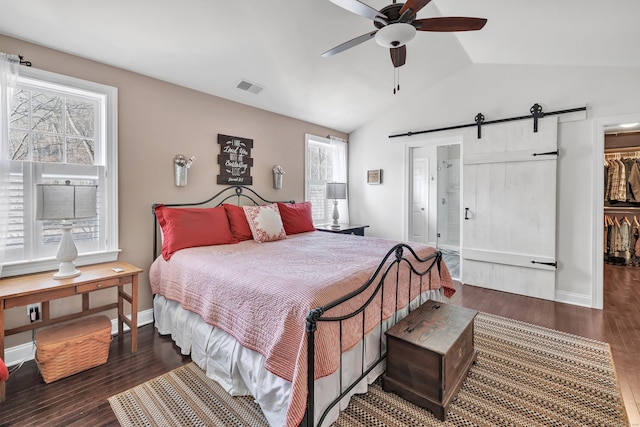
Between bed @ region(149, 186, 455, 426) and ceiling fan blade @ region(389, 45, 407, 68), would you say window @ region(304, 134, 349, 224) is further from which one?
ceiling fan blade @ region(389, 45, 407, 68)

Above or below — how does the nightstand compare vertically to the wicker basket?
above

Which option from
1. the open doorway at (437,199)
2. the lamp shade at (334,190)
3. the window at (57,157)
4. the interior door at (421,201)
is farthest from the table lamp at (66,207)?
the interior door at (421,201)

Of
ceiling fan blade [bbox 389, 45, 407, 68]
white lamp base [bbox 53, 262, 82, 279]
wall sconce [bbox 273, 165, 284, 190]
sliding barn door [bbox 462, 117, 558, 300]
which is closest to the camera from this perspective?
white lamp base [bbox 53, 262, 82, 279]

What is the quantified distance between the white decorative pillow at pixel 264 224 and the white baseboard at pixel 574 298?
11.2 feet

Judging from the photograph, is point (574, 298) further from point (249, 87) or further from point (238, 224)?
point (249, 87)

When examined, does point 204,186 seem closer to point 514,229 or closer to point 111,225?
point 111,225

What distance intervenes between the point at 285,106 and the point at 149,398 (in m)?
3.54

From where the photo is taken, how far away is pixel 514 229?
3.94 m

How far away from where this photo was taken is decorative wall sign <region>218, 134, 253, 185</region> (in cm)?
369

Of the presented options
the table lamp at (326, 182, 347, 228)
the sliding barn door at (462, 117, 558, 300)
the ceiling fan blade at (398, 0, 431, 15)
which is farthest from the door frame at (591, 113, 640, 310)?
the table lamp at (326, 182, 347, 228)

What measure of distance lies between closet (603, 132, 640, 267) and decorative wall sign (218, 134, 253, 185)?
6.10 meters

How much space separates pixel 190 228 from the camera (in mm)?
2861

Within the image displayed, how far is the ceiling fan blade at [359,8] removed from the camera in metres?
1.82

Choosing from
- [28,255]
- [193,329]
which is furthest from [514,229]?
[28,255]
